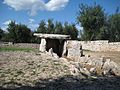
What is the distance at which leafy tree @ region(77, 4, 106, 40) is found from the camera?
49.8 meters

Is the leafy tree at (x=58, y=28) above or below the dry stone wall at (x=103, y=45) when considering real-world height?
above

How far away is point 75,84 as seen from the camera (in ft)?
35.7

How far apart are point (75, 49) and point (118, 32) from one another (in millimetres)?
36252

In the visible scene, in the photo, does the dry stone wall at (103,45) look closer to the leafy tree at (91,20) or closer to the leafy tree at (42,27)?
the leafy tree at (91,20)

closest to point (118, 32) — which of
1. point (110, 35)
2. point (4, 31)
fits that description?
point (110, 35)

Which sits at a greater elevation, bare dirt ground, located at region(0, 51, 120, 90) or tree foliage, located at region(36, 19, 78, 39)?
tree foliage, located at region(36, 19, 78, 39)

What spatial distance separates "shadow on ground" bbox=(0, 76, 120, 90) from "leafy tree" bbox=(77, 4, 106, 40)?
3807 cm

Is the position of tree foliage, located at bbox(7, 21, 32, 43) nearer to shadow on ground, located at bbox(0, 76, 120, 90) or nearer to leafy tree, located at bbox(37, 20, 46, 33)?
leafy tree, located at bbox(37, 20, 46, 33)

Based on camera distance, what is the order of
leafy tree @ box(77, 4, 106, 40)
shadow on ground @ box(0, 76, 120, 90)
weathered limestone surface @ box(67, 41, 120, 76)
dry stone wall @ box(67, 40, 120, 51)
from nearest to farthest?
shadow on ground @ box(0, 76, 120, 90) < weathered limestone surface @ box(67, 41, 120, 76) < dry stone wall @ box(67, 40, 120, 51) < leafy tree @ box(77, 4, 106, 40)

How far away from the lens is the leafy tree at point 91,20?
49753 millimetres

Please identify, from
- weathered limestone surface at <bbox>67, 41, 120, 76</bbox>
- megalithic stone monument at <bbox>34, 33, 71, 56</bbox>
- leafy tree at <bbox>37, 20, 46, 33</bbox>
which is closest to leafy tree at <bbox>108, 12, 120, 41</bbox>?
leafy tree at <bbox>37, 20, 46, 33</bbox>

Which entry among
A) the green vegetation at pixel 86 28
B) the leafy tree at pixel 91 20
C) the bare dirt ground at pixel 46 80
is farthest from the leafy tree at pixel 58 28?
the bare dirt ground at pixel 46 80

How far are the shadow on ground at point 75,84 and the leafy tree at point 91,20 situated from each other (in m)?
38.1

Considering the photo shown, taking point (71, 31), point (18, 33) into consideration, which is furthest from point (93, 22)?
point (18, 33)
